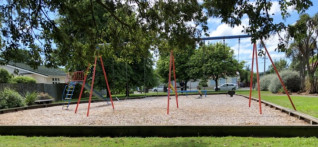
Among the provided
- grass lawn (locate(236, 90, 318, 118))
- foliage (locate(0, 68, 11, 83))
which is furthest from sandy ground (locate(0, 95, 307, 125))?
foliage (locate(0, 68, 11, 83))

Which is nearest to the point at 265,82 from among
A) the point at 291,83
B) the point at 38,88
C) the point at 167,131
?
the point at 291,83

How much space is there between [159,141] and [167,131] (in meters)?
0.57

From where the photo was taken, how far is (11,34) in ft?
20.4

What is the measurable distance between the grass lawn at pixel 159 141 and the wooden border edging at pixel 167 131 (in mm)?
281

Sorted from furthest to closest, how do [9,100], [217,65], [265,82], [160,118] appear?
[217,65] → [265,82] → [9,100] → [160,118]

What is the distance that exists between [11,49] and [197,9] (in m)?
Answer: 4.82

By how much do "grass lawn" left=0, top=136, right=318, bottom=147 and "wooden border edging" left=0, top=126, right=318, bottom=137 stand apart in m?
0.28

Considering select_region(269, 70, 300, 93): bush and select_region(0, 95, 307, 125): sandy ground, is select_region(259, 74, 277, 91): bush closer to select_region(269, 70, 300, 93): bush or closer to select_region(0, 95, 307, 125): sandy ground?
select_region(269, 70, 300, 93): bush

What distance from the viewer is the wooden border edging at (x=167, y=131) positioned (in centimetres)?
579

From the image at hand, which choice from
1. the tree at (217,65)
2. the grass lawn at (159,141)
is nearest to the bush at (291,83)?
the tree at (217,65)

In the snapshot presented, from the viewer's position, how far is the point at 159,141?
5559 millimetres

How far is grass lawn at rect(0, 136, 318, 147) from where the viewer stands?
5.13m

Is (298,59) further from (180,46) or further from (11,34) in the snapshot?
(11,34)

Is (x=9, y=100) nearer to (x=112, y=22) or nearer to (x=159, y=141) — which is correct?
(x=112, y=22)
